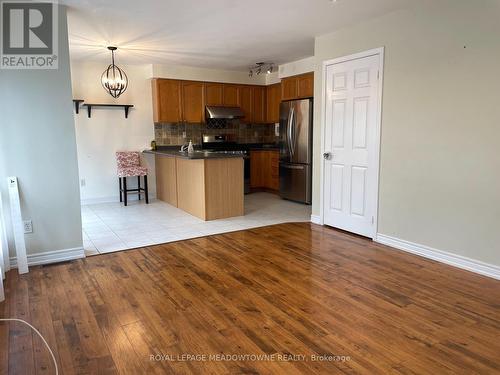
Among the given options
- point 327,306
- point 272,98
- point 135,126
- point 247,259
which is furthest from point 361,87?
point 135,126

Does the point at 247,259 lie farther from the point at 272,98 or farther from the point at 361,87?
the point at 272,98

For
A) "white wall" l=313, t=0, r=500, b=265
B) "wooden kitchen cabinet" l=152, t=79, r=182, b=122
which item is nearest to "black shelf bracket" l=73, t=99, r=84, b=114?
"wooden kitchen cabinet" l=152, t=79, r=182, b=122

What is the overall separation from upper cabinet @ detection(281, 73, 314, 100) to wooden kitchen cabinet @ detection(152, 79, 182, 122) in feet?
6.32

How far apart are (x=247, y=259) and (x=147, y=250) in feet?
3.56

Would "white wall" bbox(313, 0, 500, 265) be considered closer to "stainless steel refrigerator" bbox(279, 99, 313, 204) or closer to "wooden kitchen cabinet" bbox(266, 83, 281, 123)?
"stainless steel refrigerator" bbox(279, 99, 313, 204)

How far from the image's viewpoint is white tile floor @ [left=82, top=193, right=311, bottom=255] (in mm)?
4145

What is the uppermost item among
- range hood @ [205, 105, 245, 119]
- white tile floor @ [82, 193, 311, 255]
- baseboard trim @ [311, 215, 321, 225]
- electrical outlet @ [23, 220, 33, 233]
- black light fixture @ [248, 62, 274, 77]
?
black light fixture @ [248, 62, 274, 77]

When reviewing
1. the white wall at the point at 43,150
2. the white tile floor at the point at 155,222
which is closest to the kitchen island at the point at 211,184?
the white tile floor at the point at 155,222

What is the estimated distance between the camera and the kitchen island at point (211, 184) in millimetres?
4941

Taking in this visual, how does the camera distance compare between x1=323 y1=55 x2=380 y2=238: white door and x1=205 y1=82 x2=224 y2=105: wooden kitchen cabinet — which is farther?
x1=205 y1=82 x2=224 y2=105: wooden kitchen cabinet

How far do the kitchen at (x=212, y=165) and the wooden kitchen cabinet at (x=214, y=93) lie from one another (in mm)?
19

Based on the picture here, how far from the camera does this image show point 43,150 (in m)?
3.34

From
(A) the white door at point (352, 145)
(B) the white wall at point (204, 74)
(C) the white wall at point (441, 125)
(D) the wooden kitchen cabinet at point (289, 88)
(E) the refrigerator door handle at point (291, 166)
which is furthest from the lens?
(B) the white wall at point (204, 74)

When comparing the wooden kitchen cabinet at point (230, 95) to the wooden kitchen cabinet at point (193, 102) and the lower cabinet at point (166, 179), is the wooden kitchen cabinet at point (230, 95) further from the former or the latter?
the lower cabinet at point (166, 179)
